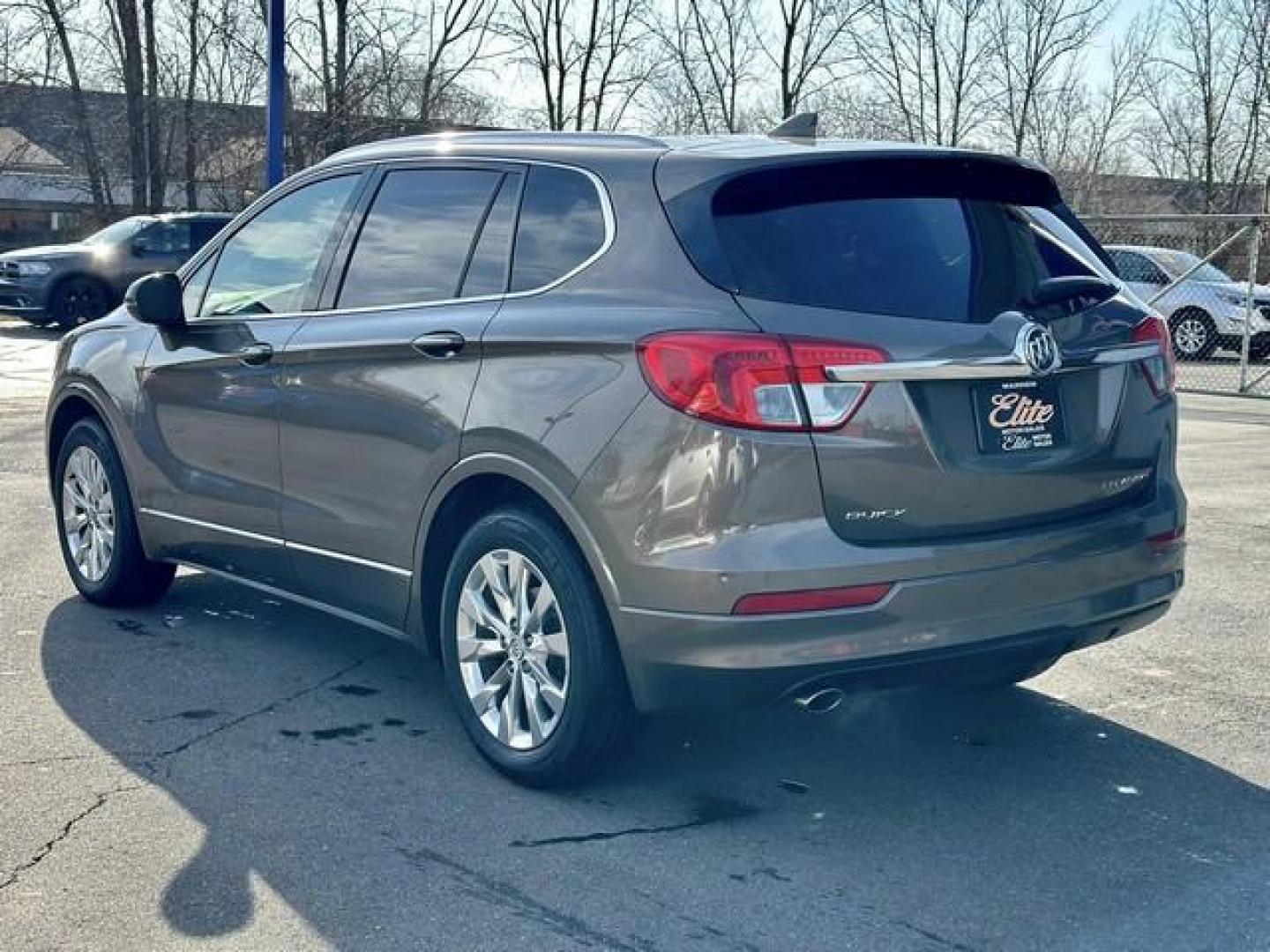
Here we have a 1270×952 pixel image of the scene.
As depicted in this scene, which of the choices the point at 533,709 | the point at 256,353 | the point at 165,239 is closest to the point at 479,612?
the point at 533,709

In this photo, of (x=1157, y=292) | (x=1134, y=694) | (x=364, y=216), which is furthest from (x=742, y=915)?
(x=1157, y=292)

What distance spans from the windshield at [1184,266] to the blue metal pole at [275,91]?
10.0 meters

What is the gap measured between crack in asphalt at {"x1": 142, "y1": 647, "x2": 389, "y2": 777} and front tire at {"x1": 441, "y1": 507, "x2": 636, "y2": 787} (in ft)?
2.52

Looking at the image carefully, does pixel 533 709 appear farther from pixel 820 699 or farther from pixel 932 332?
pixel 932 332

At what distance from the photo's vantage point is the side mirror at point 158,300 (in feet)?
17.8

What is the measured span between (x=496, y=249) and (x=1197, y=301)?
16437 mm

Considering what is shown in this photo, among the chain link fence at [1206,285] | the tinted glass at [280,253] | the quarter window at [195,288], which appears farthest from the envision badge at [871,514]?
the chain link fence at [1206,285]

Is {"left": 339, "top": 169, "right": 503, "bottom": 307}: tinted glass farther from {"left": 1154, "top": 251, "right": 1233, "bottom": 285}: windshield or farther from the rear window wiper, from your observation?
{"left": 1154, "top": 251, "right": 1233, "bottom": 285}: windshield

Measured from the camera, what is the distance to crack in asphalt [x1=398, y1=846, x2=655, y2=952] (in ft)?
10.8

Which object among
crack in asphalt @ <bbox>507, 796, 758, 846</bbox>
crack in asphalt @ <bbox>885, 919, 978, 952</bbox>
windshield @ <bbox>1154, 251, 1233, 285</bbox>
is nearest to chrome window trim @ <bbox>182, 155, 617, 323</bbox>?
crack in asphalt @ <bbox>507, 796, 758, 846</bbox>

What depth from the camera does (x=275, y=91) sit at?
15461mm

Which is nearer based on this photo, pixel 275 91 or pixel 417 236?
pixel 417 236

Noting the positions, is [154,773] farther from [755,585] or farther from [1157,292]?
[1157,292]

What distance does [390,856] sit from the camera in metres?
3.76
